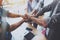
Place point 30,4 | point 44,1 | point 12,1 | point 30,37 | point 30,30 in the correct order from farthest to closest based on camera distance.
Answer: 1. point 12,1
2. point 30,4
3. point 44,1
4. point 30,30
5. point 30,37

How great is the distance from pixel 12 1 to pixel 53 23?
8.85 feet

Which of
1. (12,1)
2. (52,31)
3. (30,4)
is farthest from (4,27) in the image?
(12,1)

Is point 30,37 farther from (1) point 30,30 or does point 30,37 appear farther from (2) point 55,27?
(2) point 55,27

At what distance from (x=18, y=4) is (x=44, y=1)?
70.0 inches

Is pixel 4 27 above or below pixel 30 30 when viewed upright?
above

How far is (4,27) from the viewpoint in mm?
1563

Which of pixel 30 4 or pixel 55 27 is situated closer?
pixel 55 27

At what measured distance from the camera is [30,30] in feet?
6.75

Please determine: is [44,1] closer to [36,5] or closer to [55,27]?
[36,5]

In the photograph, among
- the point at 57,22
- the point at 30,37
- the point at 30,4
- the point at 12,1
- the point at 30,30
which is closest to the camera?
the point at 57,22

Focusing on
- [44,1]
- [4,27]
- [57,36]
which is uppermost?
[44,1]

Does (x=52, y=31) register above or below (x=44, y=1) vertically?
below

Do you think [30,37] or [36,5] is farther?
[36,5]

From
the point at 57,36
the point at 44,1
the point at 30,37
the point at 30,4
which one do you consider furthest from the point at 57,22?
the point at 30,4
